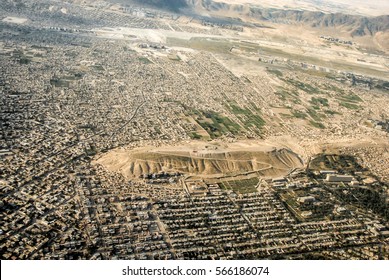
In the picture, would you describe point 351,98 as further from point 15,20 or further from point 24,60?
point 15,20

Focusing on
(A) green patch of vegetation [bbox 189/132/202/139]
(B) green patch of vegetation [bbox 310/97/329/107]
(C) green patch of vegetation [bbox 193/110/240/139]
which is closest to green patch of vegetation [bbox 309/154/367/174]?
(C) green patch of vegetation [bbox 193/110/240/139]

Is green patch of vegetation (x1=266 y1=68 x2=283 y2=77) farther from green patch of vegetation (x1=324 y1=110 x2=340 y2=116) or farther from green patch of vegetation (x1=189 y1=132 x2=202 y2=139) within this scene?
green patch of vegetation (x1=189 y1=132 x2=202 y2=139)

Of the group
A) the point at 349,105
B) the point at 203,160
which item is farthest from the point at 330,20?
the point at 203,160

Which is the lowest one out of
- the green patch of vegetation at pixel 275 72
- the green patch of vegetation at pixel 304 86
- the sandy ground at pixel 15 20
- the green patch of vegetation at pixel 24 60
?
the green patch of vegetation at pixel 304 86

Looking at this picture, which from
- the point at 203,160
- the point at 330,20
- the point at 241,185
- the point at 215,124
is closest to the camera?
the point at 241,185

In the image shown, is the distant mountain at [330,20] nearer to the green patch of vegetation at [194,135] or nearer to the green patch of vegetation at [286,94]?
A: the green patch of vegetation at [286,94]

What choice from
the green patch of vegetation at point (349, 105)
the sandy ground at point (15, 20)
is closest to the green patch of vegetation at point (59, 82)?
the sandy ground at point (15, 20)
